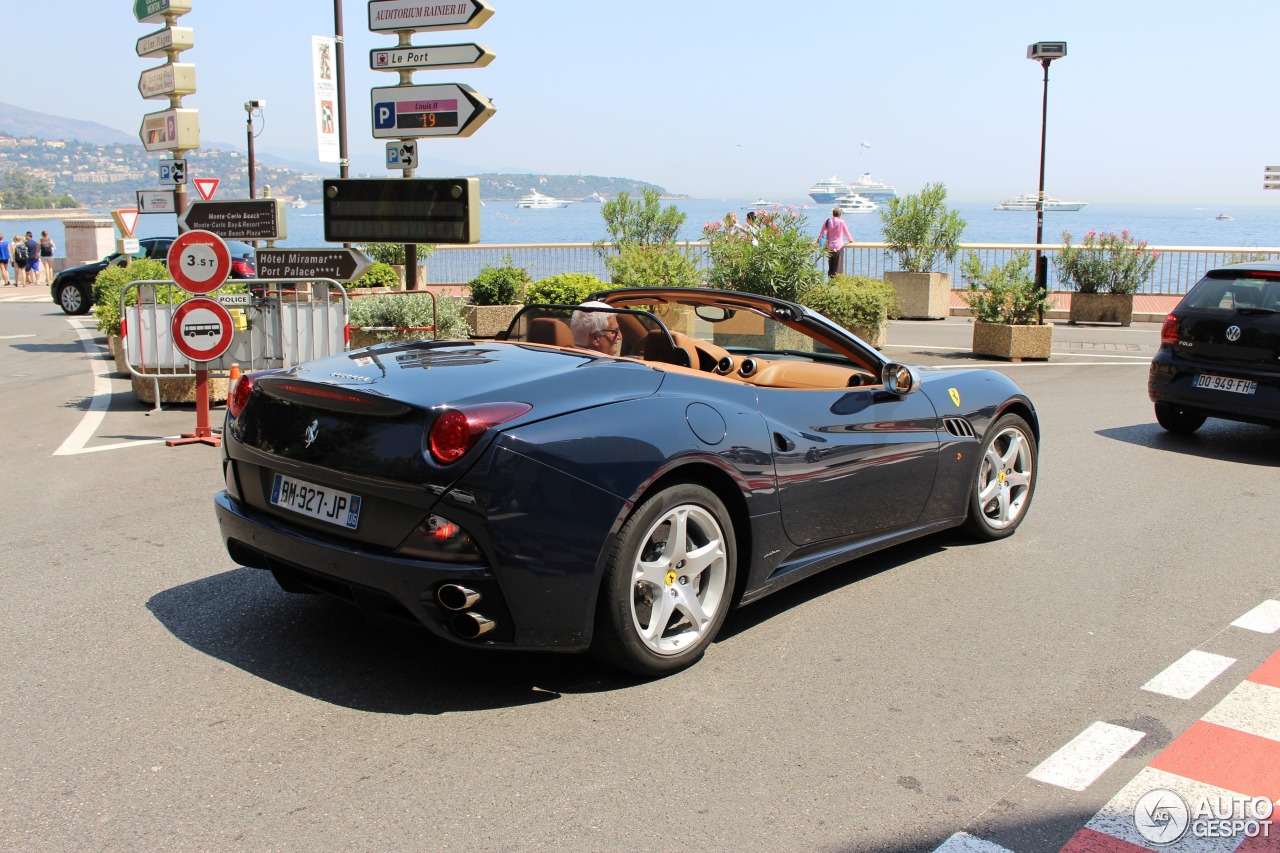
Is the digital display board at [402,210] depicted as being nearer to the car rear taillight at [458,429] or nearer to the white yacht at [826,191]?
the car rear taillight at [458,429]

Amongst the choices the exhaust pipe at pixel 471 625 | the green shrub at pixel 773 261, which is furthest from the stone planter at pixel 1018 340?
the exhaust pipe at pixel 471 625

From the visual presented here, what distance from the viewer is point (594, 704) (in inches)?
165

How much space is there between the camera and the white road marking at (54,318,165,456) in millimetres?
9117

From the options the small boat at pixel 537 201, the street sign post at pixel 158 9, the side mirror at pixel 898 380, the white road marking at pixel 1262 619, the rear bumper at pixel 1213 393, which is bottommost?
the white road marking at pixel 1262 619

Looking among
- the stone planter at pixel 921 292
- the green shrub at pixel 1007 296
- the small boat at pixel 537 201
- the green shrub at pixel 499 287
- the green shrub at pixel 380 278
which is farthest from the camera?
the small boat at pixel 537 201

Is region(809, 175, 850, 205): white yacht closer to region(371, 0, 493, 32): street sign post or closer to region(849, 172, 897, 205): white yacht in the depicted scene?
region(849, 172, 897, 205): white yacht

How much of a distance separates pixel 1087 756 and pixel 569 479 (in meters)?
1.95

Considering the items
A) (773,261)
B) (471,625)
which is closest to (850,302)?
(773,261)

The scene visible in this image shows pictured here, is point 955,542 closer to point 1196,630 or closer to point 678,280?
point 1196,630

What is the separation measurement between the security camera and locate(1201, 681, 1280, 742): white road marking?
20.8m

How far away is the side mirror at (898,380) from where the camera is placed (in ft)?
18.2

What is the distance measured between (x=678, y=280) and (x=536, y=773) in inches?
526

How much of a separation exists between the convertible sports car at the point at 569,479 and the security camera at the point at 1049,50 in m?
19.6

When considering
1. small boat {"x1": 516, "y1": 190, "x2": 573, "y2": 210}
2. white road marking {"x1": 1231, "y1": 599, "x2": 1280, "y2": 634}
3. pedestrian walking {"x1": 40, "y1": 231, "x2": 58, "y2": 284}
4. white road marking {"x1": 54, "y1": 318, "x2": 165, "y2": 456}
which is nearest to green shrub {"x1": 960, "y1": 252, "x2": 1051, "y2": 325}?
→ white road marking {"x1": 1231, "y1": 599, "x2": 1280, "y2": 634}
